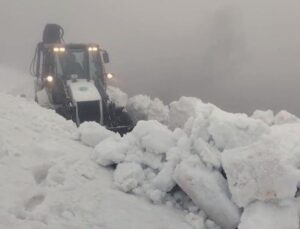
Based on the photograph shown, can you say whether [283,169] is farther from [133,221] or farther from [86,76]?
[86,76]

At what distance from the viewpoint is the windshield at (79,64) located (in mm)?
13461

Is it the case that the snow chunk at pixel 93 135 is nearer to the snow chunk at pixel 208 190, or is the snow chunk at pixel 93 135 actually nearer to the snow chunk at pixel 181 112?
the snow chunk at pixel 208 190

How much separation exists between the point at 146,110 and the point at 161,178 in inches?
358

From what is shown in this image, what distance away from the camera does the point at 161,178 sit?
565 centimetres

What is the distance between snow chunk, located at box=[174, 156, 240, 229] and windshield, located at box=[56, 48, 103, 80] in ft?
27.9

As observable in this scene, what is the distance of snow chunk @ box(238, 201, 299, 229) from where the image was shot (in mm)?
4770

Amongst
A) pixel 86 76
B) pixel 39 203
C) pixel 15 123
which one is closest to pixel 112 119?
pixel 86 76

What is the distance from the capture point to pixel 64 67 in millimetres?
13500

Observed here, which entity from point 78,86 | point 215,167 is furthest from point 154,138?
point 78,86

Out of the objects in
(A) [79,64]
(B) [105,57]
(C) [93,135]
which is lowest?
(A) [79,64]

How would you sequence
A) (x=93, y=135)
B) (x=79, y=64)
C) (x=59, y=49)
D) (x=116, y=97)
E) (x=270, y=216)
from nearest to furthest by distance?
(x=270, y=216) → (x=93, y=135) → (x=59, y=49) → (x=79, y=64) → (x=116, y=97)

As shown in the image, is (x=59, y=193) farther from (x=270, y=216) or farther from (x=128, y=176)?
(x=270, y=216)

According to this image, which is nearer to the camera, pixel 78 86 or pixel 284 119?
pixel 284 119

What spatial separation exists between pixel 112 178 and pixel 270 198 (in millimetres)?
1943
